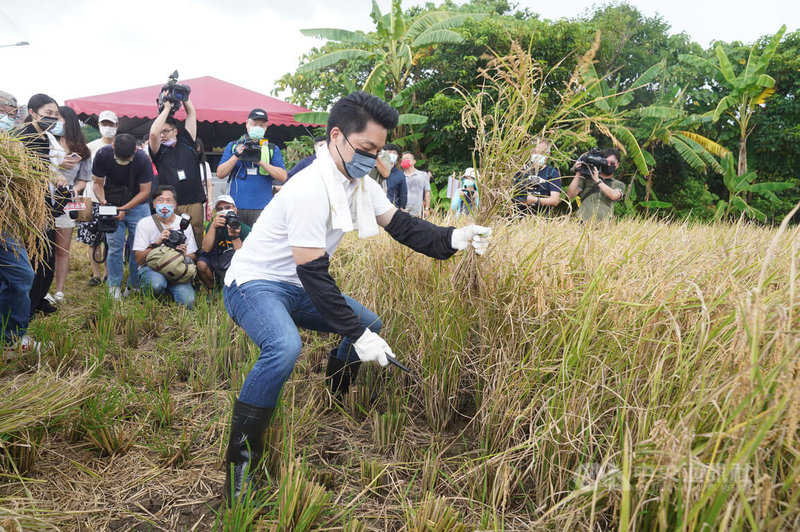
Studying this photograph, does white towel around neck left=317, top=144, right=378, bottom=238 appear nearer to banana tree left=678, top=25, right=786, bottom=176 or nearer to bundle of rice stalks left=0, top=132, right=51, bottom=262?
bundle of rice stalks left=0, top=132, right=51, bottom=262

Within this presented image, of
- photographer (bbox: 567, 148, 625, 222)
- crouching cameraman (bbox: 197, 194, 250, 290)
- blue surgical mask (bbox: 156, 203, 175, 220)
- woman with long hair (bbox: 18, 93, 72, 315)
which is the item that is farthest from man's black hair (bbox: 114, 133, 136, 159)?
photographer (bbox: 567, 148, 625, 222)

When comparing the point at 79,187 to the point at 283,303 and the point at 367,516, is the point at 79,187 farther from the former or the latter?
the point at 367,516

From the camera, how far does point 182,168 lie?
475 cm

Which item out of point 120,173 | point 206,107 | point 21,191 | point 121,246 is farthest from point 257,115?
point 206,107

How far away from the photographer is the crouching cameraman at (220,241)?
4.32 meters

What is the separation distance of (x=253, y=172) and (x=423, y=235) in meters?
3.01

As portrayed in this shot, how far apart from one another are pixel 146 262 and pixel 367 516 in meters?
3.55

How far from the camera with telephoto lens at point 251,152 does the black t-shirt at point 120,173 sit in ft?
2.89

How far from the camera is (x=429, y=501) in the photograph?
61.9 inches

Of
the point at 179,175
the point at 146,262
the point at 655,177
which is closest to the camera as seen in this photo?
the point at 146,262

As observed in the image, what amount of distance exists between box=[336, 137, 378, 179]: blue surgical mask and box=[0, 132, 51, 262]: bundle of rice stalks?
1.45 m

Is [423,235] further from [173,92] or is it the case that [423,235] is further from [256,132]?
[173,92]

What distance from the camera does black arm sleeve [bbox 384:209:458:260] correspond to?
89.1 inches

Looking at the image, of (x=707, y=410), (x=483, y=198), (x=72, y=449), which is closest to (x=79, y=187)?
(x=72, y=449)
